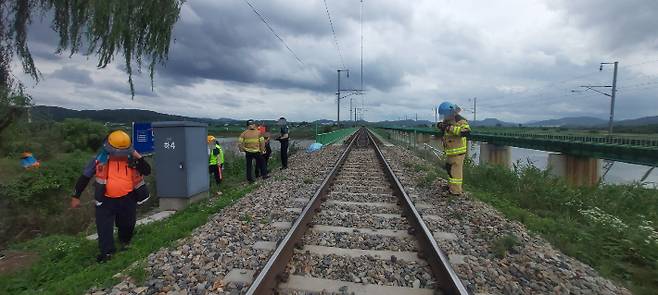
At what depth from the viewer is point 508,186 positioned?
938 cm

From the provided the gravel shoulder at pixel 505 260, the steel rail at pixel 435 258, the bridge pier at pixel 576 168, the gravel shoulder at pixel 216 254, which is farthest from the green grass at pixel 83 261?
the bridge pier at pixel 576 168

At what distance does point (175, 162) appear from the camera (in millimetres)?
7176

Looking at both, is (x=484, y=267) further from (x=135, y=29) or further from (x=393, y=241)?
(x=135, y=29)

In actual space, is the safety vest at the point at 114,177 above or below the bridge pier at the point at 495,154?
above

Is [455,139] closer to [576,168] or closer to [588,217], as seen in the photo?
[588,217]

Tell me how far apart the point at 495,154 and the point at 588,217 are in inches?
371

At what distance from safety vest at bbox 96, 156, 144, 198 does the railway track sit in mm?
1932

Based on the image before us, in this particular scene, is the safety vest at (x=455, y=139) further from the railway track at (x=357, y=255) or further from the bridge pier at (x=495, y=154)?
the bridge pier at (x=495, y=154)

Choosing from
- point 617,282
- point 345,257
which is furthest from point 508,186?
point 345,257

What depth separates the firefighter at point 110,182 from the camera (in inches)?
178

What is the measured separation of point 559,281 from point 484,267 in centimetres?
70

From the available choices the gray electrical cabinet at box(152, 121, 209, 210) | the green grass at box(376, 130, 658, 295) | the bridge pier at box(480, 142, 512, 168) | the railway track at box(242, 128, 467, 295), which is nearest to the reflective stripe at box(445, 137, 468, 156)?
the green grass at box(376, 130, 658, 295)

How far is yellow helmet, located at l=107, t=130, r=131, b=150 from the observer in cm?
456

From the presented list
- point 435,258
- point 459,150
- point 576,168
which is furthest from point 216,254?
point 576,168
